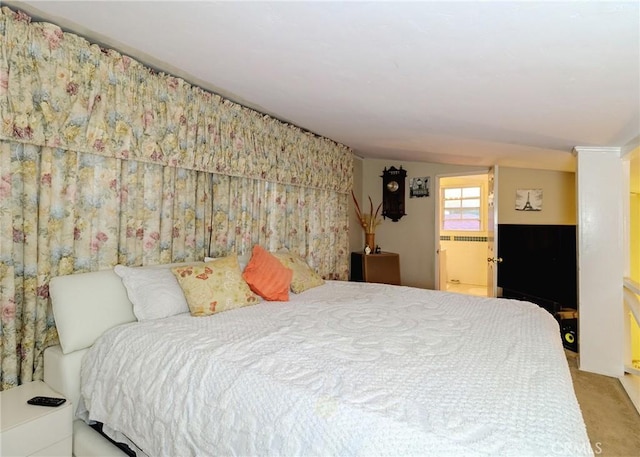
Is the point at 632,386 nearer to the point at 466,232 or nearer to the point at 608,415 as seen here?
the point at 608,415

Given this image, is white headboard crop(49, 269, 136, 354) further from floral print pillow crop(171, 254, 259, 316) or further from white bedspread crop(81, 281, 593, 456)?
floral print pillow crop(171, 254, 259, 316)

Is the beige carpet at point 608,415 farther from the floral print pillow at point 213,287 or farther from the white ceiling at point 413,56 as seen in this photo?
the floral print pillow at point 213,287

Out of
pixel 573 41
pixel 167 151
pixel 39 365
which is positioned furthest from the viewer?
pixel 167 151

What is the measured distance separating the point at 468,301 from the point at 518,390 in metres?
1.29

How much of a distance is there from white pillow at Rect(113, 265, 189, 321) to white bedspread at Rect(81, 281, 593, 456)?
0.12 meters

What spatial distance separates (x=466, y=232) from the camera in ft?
21.6

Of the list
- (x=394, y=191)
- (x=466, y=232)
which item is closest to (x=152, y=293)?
(x=394, y=191)

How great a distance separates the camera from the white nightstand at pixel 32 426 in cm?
132

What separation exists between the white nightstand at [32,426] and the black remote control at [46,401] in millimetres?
15

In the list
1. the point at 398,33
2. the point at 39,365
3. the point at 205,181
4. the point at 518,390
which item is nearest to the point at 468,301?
the point at 518,390

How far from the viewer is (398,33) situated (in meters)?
1.42

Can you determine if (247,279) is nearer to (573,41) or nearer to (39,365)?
(39,365)

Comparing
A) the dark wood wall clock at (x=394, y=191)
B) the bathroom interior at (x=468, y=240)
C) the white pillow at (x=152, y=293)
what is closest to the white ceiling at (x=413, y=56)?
the white pillow at (x=152, y=293)

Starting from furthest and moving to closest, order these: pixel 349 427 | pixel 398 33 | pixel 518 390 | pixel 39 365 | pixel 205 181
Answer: pixel 205 181 → pixel 39 365 → pixel 398 33 → pixel 518 390 → pixel 349 427
